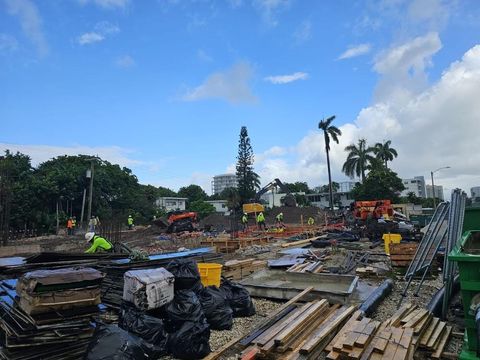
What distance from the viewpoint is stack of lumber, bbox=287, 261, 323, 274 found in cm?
948

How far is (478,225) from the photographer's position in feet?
22.8

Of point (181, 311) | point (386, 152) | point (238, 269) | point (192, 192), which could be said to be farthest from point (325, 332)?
point (192, 192)

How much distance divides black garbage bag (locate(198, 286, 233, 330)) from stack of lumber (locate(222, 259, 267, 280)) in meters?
3.27

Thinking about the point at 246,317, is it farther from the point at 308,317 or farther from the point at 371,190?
the point at 371,190

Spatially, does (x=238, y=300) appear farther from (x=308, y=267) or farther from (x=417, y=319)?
(x=308, y=267)

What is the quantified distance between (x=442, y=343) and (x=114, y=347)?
4.06 meters

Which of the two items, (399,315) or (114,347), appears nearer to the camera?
(114,347)

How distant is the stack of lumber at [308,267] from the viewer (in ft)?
31.1

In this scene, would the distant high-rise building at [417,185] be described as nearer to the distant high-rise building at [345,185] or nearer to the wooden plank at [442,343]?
the distant high-rise building at [345,185]

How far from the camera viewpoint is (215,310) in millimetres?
5723

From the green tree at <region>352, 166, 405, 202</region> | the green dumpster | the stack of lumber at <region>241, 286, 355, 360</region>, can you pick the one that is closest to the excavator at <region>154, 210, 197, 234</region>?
the stack of lumber at <region>241, 286, 355, 360</region>

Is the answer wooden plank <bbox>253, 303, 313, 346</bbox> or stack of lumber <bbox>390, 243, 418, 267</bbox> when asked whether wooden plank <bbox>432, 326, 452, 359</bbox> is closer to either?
wooden plank <bbox>253, 303, 313, 346</bbox>

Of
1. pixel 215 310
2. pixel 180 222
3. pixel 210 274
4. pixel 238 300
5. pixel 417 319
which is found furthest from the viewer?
pixel 180 222

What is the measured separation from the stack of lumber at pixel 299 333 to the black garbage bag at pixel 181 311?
775 mm
